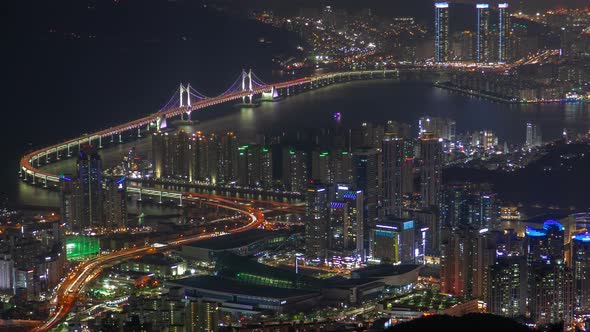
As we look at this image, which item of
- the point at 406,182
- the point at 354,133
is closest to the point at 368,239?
the point at 406,182

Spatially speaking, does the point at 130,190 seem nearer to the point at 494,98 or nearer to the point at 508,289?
the point at 508,289

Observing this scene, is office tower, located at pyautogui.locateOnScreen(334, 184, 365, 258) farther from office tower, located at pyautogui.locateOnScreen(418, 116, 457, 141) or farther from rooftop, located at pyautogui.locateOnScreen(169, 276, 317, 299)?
office tower, located at pyautogui.locateOnScreen(418, 116, 457, 141)

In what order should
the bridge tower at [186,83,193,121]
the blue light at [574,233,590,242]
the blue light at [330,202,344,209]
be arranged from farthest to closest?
the bridge tower at [186,83,193,121] → the blue light at [330,202,344,209] → the blue light at [574,233,590,242]

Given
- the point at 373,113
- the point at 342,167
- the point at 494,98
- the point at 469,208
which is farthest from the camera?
the point at 494,98

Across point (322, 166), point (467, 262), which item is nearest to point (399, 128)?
point (322, 166)

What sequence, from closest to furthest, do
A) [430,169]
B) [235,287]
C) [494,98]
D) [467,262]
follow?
[235,287] → [467,262] → [430,169] → [494,98]

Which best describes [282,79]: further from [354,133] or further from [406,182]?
[406,182]

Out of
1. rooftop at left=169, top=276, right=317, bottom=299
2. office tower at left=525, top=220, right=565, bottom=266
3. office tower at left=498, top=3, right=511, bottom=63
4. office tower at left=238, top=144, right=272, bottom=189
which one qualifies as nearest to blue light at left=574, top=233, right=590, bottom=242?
office tower at left=525, top=220, right=565, bottom=266
